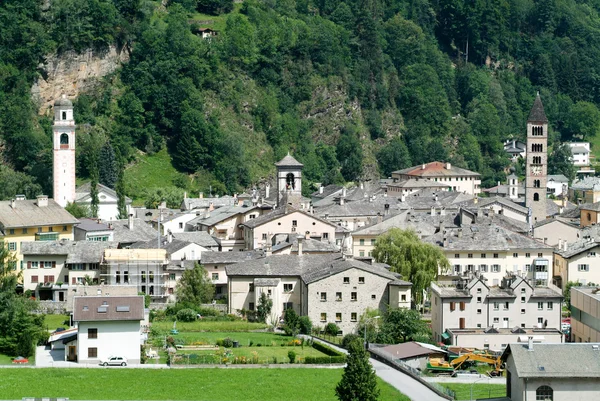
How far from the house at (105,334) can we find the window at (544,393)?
18.4 metres

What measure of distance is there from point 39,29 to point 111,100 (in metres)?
8.74

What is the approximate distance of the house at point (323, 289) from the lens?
82.2 metres

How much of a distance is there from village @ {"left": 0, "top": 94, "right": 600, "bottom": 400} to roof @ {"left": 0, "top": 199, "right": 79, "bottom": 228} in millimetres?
132

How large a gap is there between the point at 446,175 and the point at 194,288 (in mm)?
64817

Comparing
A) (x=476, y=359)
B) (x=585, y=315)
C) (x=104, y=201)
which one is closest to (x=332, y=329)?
(x=476, y=359)

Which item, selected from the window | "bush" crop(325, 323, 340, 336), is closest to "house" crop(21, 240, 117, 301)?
"bush" crop(325, 323, 340, 336)

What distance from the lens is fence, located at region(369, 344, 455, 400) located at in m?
65.2

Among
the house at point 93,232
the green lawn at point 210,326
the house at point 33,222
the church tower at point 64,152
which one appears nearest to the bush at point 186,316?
the green lawn at point 210,326

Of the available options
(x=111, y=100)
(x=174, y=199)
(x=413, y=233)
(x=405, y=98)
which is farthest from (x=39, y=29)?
(x=413, y=233)

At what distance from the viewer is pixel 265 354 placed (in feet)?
241

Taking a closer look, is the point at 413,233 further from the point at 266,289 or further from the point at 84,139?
the point at 84,139

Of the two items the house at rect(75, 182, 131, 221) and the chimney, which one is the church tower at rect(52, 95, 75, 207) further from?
the chimney

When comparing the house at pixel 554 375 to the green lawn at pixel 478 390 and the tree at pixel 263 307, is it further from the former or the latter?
the tree at pixel 263 307

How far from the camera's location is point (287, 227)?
98.4 metres
